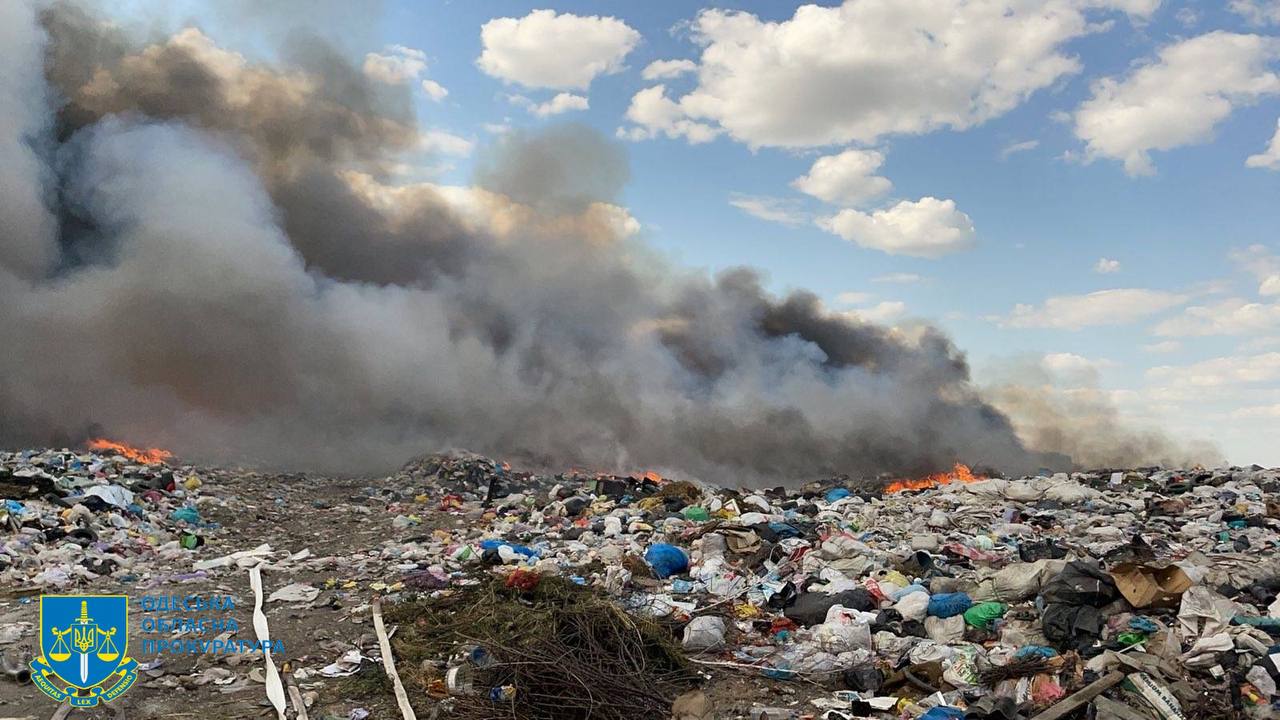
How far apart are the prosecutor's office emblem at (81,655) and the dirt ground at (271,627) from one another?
0.30 feet

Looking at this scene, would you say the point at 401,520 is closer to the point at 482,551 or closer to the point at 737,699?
the point at 482,551

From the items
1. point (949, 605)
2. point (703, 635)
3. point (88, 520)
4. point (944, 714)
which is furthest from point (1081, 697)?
point (88, 520)

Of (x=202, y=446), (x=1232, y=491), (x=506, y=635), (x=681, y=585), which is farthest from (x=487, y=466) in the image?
(x=1232, y=491)

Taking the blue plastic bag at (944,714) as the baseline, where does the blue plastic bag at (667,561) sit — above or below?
above

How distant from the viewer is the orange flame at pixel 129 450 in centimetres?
1617

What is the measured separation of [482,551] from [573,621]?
11.7 ft

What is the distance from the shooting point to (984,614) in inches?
214

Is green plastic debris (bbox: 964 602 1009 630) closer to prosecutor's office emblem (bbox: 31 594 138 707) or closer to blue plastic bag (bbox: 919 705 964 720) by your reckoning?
blue plastic bag (bbox: 919 705 964 720)

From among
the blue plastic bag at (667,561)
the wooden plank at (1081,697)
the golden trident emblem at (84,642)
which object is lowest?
the wooden plank at (1081,697)

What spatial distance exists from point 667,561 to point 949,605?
271cm

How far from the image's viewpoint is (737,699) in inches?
191

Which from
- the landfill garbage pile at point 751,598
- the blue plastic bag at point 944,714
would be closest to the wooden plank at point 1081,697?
the landfill garbage pile at point 751,598

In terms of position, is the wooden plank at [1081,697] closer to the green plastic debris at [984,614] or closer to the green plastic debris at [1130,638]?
the green plastic debris at [1130,638]

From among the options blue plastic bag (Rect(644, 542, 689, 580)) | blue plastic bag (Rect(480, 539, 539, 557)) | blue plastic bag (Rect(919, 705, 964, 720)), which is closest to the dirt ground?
blue plastic bag (Rect(919, 705, 964, 720))
